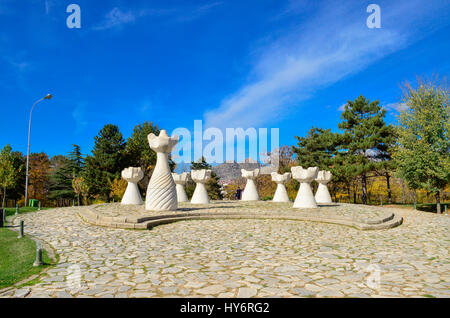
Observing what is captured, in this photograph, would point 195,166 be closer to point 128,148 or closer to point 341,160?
point 128,148

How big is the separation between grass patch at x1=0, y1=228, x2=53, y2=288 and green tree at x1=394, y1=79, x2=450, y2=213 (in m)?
18.1

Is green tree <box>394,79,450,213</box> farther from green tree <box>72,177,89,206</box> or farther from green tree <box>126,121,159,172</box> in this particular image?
green tree <box>72,177,89,206</box>

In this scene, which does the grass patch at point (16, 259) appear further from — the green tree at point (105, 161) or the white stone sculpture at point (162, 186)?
the green tree at point (105, 161)

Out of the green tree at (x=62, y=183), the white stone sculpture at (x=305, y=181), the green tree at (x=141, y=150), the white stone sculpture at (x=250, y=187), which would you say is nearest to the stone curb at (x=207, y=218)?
the white stone sculpture at (x=305, y=181)

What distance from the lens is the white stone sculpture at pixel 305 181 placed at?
12.4m

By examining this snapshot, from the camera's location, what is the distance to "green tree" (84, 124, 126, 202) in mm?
26422

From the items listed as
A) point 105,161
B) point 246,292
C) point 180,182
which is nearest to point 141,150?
point 105,161

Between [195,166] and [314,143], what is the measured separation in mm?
12107

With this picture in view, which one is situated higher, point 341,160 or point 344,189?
point 341,160

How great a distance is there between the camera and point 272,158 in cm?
3130

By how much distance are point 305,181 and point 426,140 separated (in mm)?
9055

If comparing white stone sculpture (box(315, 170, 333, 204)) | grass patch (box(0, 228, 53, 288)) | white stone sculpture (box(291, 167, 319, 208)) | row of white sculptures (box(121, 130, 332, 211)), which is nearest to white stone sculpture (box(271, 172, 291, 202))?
row of white sculptures (box(121, 130, 332, 211))
